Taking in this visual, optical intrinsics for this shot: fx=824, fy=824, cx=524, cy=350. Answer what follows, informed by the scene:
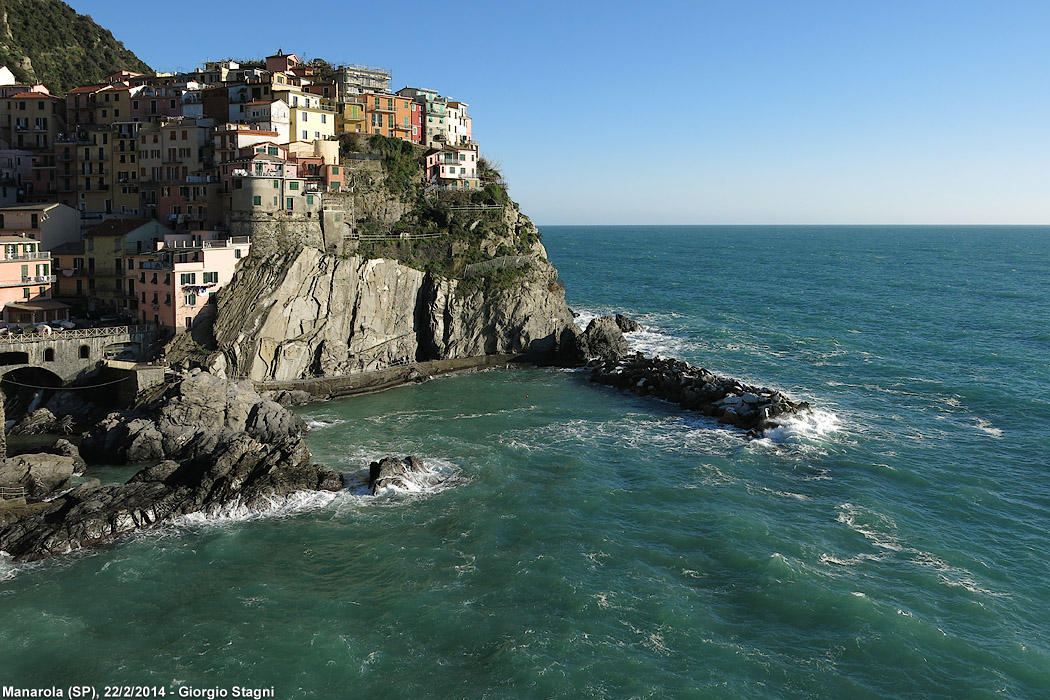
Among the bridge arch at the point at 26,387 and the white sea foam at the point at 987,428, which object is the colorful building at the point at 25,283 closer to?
the bridge arch at the point at 26,387

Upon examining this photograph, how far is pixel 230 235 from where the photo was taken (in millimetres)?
70188

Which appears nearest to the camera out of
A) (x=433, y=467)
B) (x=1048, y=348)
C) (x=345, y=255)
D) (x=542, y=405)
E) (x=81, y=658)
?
(x=81, y=658)

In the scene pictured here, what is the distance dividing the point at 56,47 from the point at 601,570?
463 ft

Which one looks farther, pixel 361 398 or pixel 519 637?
pixel 361 398

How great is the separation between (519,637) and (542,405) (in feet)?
106

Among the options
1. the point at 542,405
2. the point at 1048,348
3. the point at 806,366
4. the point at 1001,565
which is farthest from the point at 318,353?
the point at 1048,348

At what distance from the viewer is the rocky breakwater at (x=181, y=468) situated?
128 ft

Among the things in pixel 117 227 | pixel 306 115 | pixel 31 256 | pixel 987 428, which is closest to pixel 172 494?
pixel 31 256

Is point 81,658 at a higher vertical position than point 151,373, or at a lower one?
lower

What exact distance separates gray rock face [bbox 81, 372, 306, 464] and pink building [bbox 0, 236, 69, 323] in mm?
17228

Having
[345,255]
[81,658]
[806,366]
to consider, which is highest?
[345,255]

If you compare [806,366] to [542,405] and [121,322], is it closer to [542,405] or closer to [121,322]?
[542,405]

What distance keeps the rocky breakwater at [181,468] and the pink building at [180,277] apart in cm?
1070

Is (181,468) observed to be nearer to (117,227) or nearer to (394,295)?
(394,295)
